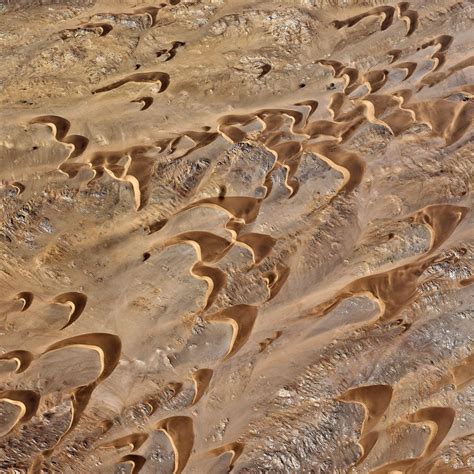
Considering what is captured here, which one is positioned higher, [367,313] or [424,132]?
[424,132]

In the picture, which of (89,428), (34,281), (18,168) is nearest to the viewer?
(89,428)

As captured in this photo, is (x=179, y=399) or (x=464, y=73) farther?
(x=464, y=73)

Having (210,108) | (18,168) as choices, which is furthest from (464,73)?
(18,168)

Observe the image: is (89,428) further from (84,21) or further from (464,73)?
(464,73)

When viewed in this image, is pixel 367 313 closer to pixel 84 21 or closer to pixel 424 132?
pixel 424 132

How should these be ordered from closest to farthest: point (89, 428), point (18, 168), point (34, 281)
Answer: point (89, 428), point (34, 281), point (18, 168)

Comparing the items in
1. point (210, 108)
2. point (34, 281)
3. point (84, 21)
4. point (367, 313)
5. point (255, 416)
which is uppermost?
point (84, 21)

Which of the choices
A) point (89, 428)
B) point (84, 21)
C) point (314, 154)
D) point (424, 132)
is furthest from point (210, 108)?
point (89, 428)
